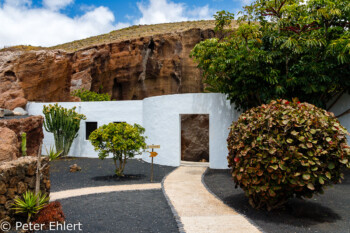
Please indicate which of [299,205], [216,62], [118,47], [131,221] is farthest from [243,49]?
[118,47]

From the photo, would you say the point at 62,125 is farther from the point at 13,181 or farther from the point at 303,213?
the point at 303,213

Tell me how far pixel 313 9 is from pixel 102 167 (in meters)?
11.2

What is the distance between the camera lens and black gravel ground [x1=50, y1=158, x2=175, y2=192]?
975 cm

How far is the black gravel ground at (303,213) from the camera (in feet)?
18.0

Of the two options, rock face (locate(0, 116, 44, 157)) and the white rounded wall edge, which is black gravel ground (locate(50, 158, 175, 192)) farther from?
rock face (locate(0, 116, 44, 157))

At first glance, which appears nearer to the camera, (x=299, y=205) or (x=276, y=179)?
(x=276, y=179)

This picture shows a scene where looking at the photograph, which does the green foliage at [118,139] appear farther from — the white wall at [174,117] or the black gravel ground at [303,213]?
the black gravel ground at [303,213]

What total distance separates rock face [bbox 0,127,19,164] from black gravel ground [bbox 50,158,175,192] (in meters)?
1.66

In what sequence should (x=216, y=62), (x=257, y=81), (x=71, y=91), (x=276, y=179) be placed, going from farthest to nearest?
(x=71, y=91) < (x=216, y=62) < (x=257, y=81) < (x=276, y=179)

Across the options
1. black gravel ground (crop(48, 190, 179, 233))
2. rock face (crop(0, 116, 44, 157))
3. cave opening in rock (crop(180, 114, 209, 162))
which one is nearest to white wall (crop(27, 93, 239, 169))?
cave opening in rock (crop(180, 114, 209, 162))

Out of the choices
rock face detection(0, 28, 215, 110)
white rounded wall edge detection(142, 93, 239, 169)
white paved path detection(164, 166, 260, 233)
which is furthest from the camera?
rock face detection(0, 28, 215, 110)

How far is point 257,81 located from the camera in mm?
10375

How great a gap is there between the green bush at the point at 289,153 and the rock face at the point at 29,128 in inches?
502

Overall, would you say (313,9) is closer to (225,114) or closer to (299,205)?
(225,114)
